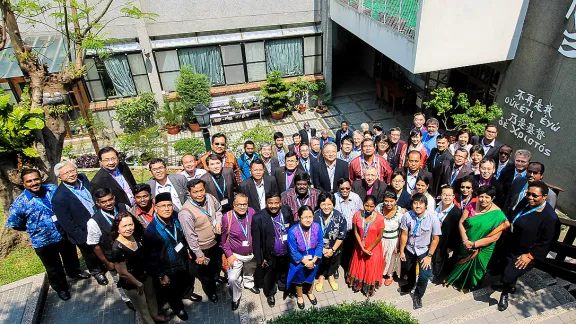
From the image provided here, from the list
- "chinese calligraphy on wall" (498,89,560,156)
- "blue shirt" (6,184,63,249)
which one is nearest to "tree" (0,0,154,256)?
"blue shirt" (6,184,63,249)

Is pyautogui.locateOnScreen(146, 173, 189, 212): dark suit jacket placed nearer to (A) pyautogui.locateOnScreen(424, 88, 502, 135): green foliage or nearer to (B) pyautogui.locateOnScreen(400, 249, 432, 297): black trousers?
(B) pyautogui.locateOnScreen(400, 249, 432, 297): black trousers

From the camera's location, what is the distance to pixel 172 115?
40.4ft

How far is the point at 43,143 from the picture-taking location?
675 centimetres

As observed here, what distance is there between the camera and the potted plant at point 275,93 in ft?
41.5

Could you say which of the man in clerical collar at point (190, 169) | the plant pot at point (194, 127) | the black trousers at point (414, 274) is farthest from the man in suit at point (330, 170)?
the plant pot at point (194, 127)

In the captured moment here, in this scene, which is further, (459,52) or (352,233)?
(459,52)

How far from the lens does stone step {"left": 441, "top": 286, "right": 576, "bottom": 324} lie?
5.43 meters

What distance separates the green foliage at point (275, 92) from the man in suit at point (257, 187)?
23.1 ft

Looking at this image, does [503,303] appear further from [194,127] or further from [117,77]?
[117,77]

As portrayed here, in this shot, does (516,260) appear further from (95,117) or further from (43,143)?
(95,117)

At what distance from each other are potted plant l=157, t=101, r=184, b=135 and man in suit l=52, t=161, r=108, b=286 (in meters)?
6.87

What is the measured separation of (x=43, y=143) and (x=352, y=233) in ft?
18.8

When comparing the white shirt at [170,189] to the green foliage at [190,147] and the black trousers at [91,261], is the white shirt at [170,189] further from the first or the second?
the green foliage at [190,147]

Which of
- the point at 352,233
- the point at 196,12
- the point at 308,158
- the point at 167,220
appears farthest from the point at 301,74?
the point at 167,220
